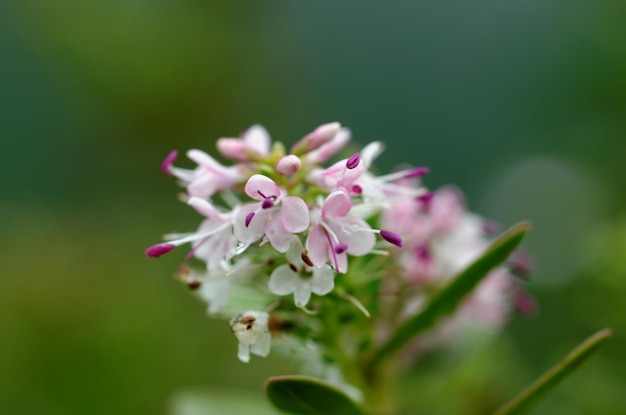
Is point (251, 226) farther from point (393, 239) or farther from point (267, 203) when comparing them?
point (393, 239)

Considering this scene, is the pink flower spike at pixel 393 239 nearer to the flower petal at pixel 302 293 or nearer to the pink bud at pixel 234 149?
the flower petal at pixel 302 293

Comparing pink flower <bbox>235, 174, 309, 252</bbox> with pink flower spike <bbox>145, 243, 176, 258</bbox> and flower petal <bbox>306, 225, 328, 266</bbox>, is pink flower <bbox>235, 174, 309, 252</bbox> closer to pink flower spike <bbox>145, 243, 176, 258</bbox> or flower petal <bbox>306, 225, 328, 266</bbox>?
flower petal <bbox>306, 225, 328, 266</bbox>

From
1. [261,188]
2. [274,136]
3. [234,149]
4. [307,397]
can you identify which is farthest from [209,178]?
[274,136]

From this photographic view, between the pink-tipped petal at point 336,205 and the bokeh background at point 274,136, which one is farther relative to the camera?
the bokeh background at point 274,136

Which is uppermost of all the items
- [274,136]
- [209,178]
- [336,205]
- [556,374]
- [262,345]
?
[274,136]

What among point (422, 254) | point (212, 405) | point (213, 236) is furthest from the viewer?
point (212, 405)

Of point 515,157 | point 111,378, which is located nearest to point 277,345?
point 111,378

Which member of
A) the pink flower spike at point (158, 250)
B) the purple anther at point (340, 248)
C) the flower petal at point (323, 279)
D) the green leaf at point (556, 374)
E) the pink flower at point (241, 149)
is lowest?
the green leaf at point (556, 374)

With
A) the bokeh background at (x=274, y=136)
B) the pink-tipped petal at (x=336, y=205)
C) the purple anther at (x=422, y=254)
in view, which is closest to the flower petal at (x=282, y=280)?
the pink-tipped petal at (x=336, y=205)
